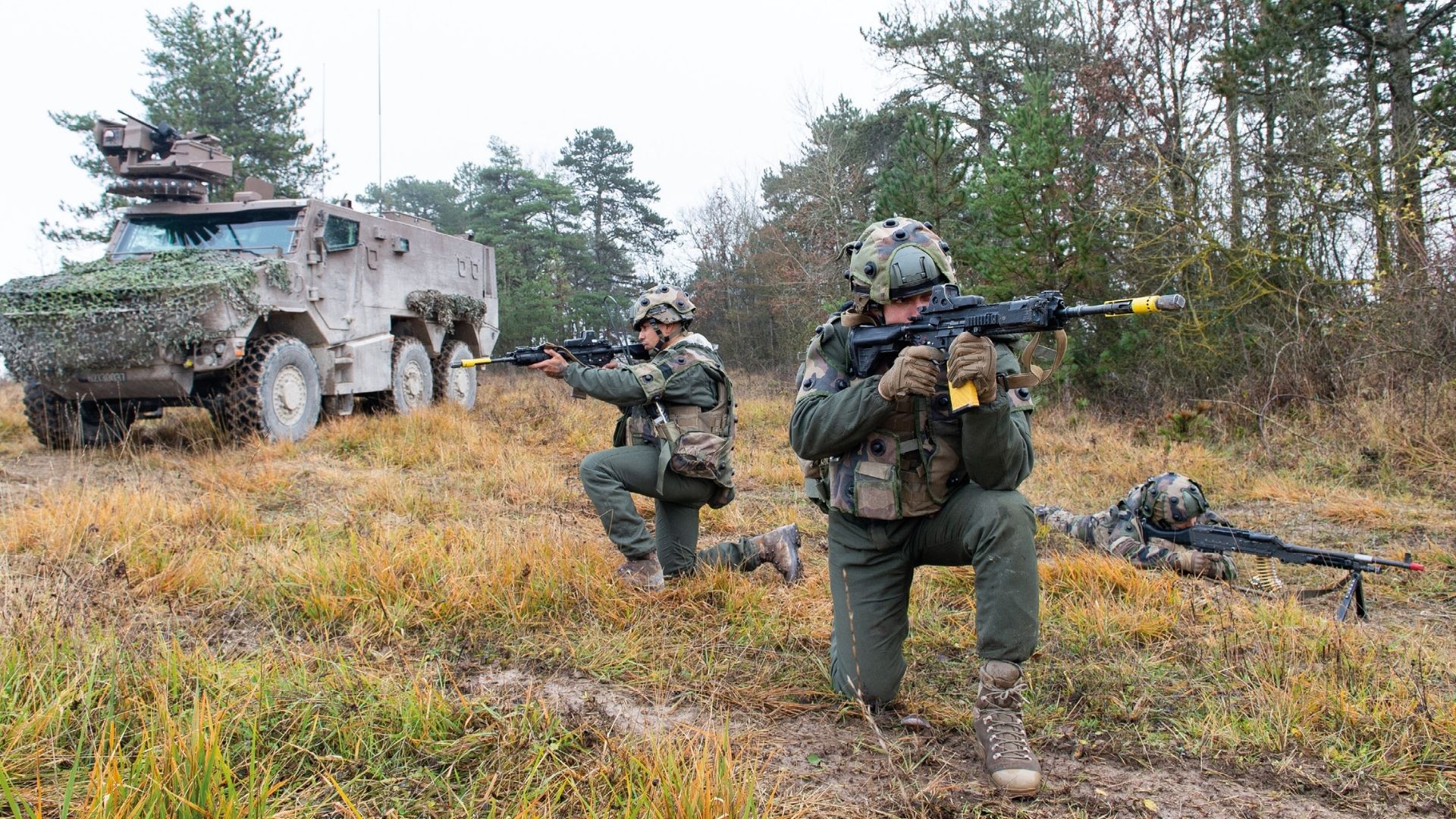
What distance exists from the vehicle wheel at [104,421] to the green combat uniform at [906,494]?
7371mm

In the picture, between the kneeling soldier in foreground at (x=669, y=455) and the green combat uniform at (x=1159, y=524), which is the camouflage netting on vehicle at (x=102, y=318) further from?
the green combat uniform at (x=1159, y=524)

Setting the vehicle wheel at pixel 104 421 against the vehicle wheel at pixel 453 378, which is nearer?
the vehicle wheel at pixel 104 421

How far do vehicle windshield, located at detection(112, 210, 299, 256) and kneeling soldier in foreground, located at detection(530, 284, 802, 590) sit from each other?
18.3 ft

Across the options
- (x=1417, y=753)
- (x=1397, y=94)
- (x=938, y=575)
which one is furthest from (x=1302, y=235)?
(x=1417, y=753)

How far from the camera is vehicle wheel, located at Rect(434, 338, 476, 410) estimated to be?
36.3 feet

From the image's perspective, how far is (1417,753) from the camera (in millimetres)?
2258

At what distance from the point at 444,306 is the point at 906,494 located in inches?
361

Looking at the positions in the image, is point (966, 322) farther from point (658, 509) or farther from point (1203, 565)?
point (1203, 565)

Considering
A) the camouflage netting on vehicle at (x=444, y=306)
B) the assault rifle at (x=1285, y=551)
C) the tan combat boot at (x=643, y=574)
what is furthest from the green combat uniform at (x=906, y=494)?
the camouflage netting on vehicle at (x=444, y=306)

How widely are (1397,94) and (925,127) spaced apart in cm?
523

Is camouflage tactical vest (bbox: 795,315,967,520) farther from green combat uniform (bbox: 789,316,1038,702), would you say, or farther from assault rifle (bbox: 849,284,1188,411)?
assault rifle (bbox: 849,284,1188,411)

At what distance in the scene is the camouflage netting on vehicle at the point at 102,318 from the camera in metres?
6.58

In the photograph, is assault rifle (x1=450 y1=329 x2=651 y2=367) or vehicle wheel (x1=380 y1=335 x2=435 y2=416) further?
vehicle wheel (x1=380 y1=335 x2=435 y2=416)

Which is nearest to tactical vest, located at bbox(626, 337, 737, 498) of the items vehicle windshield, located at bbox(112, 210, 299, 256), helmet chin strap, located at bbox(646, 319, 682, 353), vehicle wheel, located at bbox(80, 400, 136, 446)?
helmet chin strap, located at bbox(646, 319, 682, 353)
